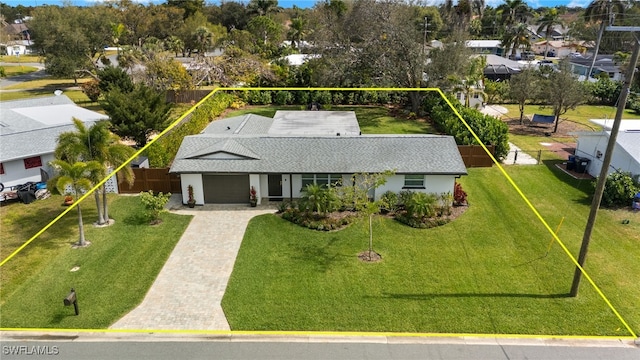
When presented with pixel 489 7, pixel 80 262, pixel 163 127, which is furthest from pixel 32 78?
pixel 489 7

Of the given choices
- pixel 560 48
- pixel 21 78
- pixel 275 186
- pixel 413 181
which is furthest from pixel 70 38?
pixel 560 48

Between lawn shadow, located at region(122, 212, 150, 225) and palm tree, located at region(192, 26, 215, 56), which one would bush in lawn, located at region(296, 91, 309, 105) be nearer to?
lawn shadow, located at region(122, 212, 150, 225)

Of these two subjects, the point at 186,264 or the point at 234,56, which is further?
the point at 234,56

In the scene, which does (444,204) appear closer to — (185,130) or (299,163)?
(299,163)

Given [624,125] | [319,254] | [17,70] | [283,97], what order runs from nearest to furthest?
[319,254] → [624,125] → [283,97] → [17,70]

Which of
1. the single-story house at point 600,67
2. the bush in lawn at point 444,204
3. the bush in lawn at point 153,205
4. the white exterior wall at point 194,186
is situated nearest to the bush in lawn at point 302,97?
the white exterior wall at point 194,186

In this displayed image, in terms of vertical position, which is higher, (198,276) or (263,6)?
(263,6)

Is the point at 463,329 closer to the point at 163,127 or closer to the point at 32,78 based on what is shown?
the point at 163,127

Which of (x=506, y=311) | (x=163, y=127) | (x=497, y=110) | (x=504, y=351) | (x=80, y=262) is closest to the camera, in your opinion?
(x=504, y=351)
